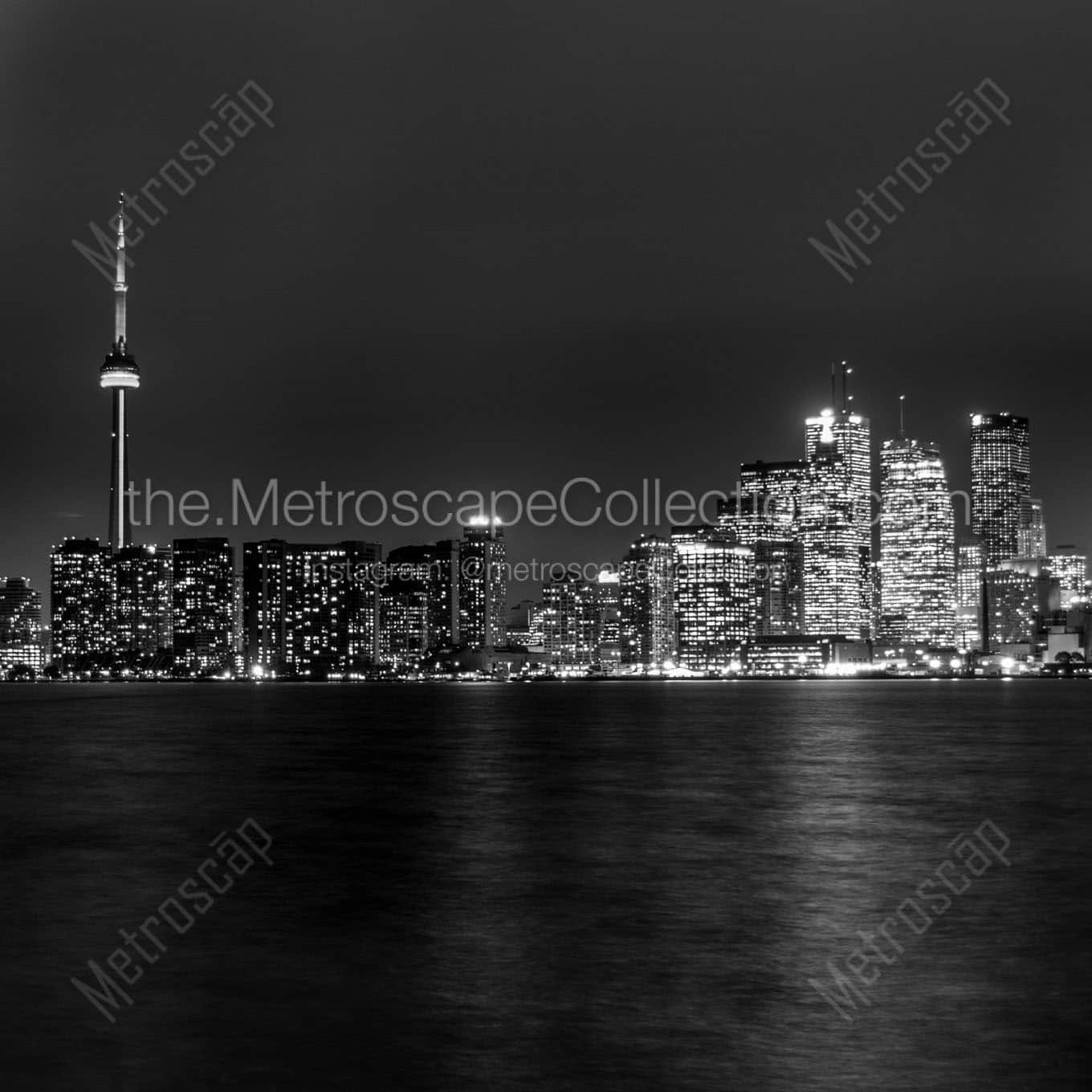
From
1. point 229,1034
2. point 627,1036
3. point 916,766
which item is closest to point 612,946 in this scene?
point 627,1036

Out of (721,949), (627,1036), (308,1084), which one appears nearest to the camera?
(308,1084)

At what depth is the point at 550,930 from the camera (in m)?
29.5

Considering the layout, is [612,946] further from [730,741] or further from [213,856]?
[730,741]

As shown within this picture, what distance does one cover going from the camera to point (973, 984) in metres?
23.7

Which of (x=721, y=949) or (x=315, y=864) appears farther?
(x=315, y=864)

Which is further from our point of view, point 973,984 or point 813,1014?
point 973,984

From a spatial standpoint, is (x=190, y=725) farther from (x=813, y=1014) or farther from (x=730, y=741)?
(x=813, y=1014)

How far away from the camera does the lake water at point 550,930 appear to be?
19297mm

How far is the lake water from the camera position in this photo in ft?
63.3

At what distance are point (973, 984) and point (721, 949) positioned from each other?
5193mm

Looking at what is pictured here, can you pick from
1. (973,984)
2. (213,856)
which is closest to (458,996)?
(973,984)

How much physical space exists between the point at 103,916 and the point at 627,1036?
15.2m

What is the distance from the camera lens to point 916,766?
75500 millimetres

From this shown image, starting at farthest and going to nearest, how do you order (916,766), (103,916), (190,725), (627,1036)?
(190,725), (916,766), (103,916), (627,1036)
